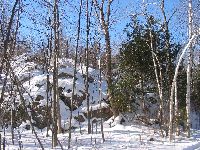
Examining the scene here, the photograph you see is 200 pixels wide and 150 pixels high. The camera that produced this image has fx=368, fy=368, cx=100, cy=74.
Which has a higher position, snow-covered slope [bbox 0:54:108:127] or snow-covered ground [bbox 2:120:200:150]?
snow-covered slope [bbox 0:54:108:127]

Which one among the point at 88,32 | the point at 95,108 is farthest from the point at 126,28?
the point at 88,32

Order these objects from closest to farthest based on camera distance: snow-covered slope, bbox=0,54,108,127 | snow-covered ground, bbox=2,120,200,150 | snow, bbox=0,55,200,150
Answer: snow-covered ground, bbox=2,120,200,150 < snow, bbox=0,55,200,150 < snow-covered slope, bbox=0,54,108,127

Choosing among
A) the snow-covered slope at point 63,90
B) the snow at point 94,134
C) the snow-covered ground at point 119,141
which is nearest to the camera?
the snow-covered ground at point 119,141

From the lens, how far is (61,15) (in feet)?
51.3

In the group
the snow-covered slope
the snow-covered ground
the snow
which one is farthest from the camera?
the snow-covered slope

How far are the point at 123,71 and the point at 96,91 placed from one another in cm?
614

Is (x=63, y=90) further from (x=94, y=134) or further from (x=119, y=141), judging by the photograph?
(x=119, y=141)

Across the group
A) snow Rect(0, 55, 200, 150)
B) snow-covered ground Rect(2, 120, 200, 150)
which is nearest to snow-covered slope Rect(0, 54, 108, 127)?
snow Rect(0, 55, 200, 150)

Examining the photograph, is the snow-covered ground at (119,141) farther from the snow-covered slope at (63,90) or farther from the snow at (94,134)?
the snow-covered slope at (63,90)

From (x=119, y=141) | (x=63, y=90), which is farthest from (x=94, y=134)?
(x=63, y=90)

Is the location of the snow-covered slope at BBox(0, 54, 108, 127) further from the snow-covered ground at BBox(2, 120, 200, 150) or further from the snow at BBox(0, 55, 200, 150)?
the snow-covered ground at BBox(2, 120, 200, 150)

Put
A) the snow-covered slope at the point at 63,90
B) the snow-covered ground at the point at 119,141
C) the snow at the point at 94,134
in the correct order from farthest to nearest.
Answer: the snow-covered slope at the point at 63,90 → the snow at the point at 94,134 → the snow-covered ground at the point at 119,141

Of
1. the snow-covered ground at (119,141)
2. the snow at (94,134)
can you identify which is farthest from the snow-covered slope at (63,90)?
the snow-covered ground at (119,141)

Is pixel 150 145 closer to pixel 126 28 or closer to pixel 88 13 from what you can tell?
pixel 88 13
